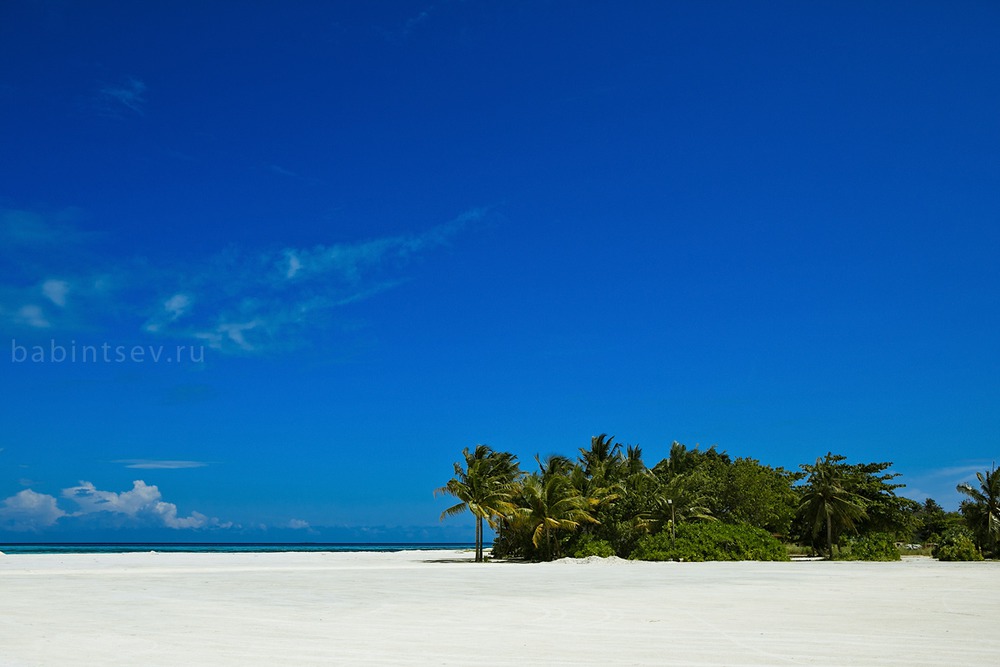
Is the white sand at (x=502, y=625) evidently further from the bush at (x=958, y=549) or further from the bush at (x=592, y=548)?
the bush at (x=958, y=549)

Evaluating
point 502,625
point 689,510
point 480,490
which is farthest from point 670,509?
point 502,625

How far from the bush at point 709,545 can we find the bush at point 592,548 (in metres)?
1.36

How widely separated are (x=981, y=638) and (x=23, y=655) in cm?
1205

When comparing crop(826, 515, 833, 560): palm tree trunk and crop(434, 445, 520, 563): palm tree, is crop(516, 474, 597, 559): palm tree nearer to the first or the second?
crop(434, 445, 520, 563): palm tree

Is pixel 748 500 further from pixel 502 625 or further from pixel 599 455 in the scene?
pixel 502 625

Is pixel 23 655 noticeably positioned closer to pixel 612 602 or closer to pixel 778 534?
pixel 612 602

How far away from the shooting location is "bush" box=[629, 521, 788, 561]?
133 ft

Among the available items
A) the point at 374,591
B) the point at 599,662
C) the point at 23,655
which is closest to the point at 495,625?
the point at 599,662

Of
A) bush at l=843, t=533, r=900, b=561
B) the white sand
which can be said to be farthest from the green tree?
the white sand

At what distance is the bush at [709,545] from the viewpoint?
1596 inches

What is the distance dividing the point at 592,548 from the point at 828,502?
63.4 ft

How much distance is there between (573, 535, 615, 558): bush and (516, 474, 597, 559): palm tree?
871mm

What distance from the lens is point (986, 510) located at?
49906mm

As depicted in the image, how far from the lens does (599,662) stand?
29.1 feet
